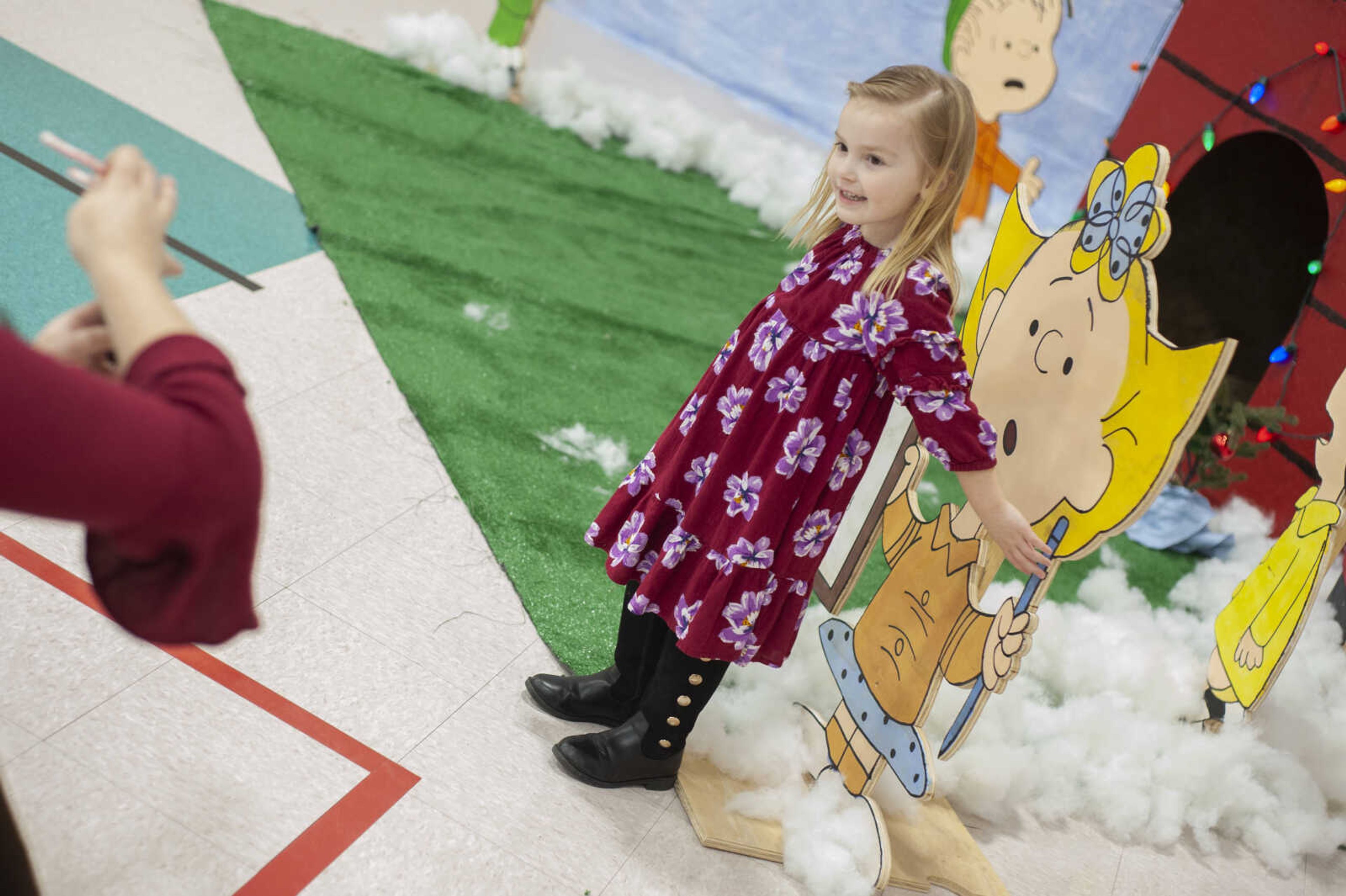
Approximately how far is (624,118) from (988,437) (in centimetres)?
406

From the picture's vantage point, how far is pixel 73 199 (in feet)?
9.45

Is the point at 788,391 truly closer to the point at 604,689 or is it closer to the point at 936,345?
the point at 936,345

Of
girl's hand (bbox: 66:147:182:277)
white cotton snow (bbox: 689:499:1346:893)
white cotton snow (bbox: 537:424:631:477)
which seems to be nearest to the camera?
girl's hand (bbox: 66:147:182:277)

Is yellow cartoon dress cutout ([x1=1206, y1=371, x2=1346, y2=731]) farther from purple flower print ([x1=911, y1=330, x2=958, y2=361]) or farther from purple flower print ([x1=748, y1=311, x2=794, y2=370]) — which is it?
purple flower print ([x1=748, y1=311, x2=794, y2=370])

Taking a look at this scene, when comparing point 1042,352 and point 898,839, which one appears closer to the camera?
point 1042,352

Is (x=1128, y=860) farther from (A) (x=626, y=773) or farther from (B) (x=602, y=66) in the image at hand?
(B) (x=602, y=66)

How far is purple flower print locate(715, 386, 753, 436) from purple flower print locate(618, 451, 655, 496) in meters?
0.16

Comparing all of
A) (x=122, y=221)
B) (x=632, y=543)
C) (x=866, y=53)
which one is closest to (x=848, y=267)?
(x=632, y=543)

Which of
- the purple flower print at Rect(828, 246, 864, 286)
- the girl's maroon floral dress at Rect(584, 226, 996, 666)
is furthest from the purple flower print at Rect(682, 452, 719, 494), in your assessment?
the purple flower print at Rect(828, 246, 864, 286)

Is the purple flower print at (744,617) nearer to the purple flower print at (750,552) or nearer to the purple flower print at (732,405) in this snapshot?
the purple flower print at (750,552)

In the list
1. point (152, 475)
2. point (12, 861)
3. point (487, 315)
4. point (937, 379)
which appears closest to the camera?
point (152, 475)

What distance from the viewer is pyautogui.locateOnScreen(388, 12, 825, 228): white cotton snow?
197 inches

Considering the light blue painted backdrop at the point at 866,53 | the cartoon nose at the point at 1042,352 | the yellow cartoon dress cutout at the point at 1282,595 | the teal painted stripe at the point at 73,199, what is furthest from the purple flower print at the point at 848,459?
the light blue painted backdrop at the point at 866,53

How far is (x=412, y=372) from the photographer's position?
9.19 ft
